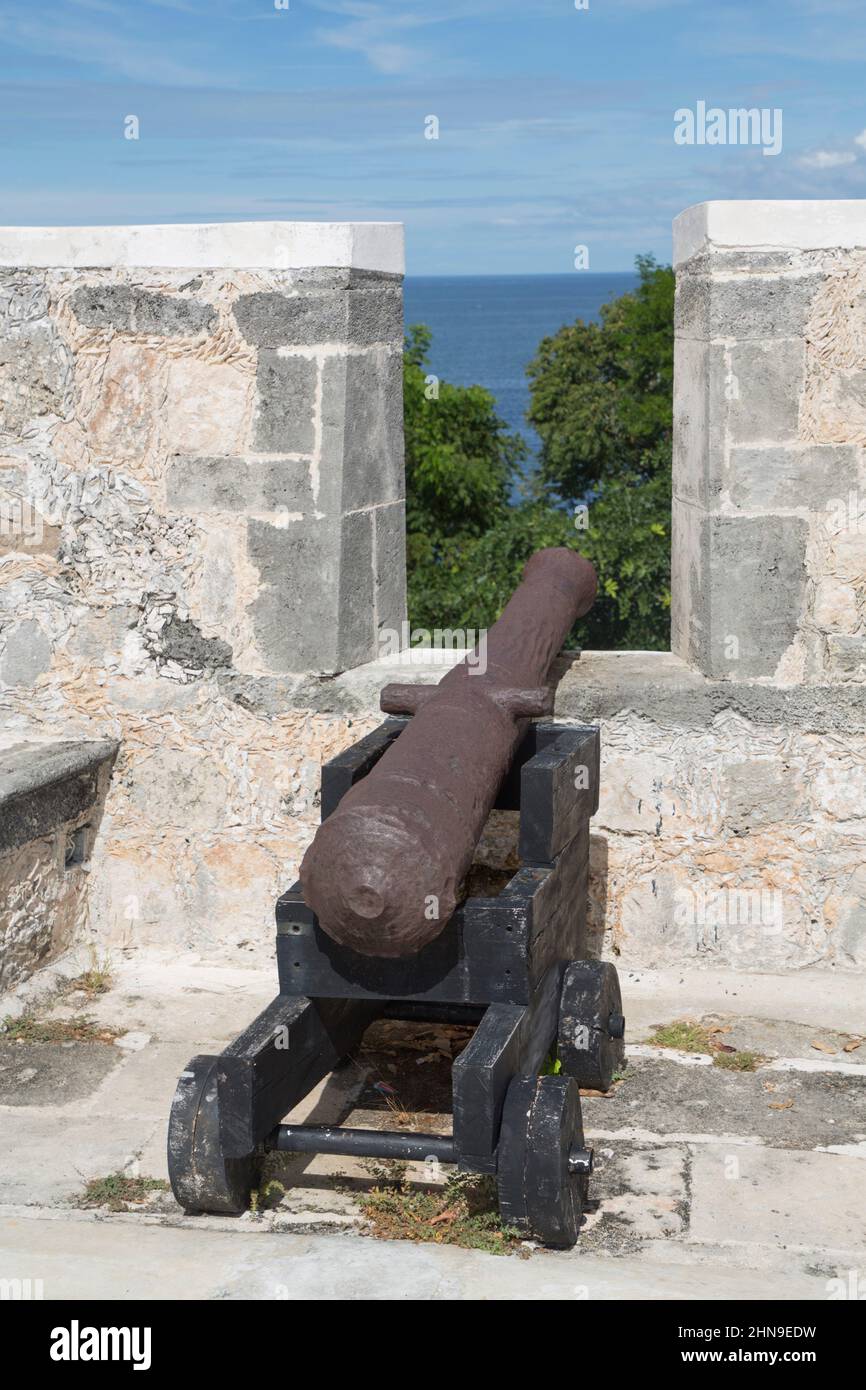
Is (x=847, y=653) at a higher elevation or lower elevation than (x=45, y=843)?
higher

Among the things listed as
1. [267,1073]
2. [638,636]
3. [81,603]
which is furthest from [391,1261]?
[638,636]

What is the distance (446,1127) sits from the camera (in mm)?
3846

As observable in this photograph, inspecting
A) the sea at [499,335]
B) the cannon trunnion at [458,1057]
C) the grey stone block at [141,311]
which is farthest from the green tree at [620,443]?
the sea at [499,335]

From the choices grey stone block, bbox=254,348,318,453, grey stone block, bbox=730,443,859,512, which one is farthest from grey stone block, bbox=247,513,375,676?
grey stone block, bbox=730,443,859,512

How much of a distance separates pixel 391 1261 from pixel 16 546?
9.12 ft

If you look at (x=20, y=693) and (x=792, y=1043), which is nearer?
(x=792, y=1043)

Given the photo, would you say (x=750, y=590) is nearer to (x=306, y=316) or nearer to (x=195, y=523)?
(x=306, y=316)

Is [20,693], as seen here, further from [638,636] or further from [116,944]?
[638,636]

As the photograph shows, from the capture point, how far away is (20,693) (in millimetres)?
4938

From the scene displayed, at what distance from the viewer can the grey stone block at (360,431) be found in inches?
181

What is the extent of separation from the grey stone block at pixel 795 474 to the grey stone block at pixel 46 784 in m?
2.11

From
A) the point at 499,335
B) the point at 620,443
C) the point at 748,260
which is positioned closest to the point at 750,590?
the point at 748,260

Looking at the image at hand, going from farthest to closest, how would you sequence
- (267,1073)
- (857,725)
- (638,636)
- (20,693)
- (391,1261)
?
(638,636) < (20,693) < (857,725) < (267,1073) < (391,1261)

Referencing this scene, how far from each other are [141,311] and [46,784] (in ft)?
4.72
